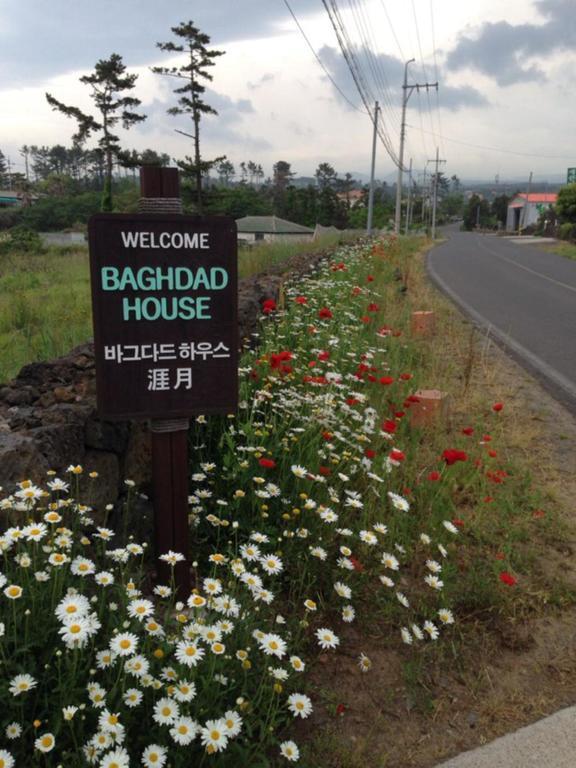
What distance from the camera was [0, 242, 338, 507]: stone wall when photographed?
2.38m

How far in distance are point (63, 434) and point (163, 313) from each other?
66cm

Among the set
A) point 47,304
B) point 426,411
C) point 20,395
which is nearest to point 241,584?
point 20,395

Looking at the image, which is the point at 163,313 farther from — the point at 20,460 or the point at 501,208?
the point at 501,208

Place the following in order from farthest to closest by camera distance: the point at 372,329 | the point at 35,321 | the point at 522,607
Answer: the point at 35,321 → the point at 372,329 → the point at 522,607

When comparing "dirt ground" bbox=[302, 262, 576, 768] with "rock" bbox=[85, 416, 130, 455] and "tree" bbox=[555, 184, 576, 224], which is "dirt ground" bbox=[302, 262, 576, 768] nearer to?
"rock" bbox=[85, 416, 130, 455]

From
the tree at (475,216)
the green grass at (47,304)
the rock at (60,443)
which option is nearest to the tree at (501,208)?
the tree at (475,216)

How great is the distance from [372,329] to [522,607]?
4.37 metres

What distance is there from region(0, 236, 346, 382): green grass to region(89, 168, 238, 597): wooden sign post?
2471 millimetres

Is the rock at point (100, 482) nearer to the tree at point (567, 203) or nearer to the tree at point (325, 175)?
the tree at point (567, 203)

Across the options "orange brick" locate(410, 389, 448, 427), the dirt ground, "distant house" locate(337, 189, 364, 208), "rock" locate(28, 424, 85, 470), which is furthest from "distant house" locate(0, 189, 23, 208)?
the dirt ground

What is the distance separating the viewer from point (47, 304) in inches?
381

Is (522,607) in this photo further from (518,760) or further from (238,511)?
(238,511)

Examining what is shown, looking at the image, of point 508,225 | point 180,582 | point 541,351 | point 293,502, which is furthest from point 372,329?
point 508,225

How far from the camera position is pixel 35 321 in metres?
8.37
